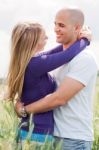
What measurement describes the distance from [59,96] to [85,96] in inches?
7.3

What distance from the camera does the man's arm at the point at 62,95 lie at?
3.10m

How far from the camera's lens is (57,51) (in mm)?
3396

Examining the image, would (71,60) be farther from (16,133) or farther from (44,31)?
(16,133)

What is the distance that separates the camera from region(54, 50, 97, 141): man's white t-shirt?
3.15 meters

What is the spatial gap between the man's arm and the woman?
8cm

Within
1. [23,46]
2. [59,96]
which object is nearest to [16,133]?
[59,96]

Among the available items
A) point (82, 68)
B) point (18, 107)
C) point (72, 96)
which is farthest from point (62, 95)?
point (18, 107)

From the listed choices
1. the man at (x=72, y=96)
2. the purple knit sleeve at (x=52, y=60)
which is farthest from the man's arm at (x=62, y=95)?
the purple knit sleeve at (x=52, y=60)

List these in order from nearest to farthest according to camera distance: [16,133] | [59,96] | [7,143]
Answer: [7,143]
[16,133]
[59,96]

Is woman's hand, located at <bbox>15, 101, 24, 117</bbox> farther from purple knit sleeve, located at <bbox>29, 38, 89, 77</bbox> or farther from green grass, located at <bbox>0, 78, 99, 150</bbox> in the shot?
purple knit sleeve, located at <bbox>29, 38, 89, 77</bbox>

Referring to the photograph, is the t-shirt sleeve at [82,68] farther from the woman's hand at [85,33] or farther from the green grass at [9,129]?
the green grass at [9,129]

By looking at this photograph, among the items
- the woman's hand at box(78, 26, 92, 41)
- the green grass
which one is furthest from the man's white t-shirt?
the green grass

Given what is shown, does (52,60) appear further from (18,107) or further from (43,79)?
(18,107)

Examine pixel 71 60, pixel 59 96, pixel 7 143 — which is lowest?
pixel 7 143
